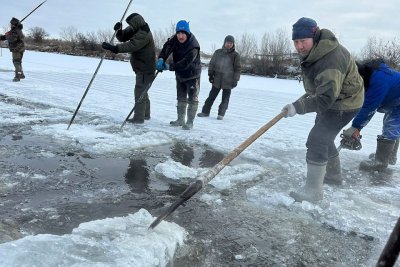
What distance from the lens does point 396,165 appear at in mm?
5562

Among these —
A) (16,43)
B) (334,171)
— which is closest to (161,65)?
(334,171)

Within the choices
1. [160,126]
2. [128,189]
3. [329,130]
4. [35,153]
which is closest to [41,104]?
[160,126]

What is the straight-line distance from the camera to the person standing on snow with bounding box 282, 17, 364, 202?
139 inches

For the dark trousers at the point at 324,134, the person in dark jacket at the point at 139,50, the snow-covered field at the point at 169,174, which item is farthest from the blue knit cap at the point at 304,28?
the person in dark jacket at the point at 139,50

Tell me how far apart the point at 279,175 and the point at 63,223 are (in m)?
2.62

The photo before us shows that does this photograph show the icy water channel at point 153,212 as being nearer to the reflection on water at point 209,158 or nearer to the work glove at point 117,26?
the reflection on water at point 209,158

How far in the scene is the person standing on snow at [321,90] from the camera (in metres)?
3.53

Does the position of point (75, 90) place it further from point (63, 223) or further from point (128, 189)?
point (63, 223)

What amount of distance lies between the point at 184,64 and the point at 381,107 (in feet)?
10.1

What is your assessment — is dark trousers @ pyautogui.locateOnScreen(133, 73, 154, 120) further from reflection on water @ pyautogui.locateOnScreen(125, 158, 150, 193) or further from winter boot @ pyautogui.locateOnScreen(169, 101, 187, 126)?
reflection on water @ pyautogui.locateOnScreen(125, 158, 150, 193)

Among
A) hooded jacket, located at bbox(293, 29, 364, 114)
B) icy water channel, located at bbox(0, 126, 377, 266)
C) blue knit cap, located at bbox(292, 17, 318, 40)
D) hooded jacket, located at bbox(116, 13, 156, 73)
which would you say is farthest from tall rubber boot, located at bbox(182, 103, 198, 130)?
blue knit cap, located at bbox(292, 17, 318, 40)

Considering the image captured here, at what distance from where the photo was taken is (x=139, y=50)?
662cm

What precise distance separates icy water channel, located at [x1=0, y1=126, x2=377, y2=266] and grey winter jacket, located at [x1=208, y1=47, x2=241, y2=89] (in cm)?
430

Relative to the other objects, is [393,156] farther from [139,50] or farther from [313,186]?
[139,50]
